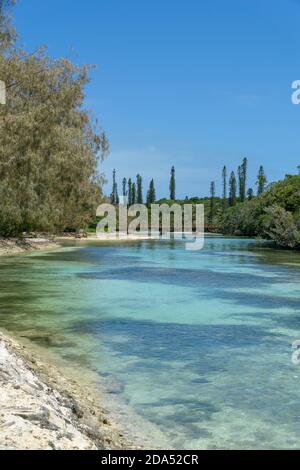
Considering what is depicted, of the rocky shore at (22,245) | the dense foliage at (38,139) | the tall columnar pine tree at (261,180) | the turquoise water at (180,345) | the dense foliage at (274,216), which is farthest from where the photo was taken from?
the tall columnar pine tree at (261,180)

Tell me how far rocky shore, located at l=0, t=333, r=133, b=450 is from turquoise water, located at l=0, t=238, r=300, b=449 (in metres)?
0.45

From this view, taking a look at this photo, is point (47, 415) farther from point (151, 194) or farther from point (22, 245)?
point (151, 194)

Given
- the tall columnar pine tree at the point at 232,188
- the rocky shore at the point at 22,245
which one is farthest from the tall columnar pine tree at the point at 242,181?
the rocky shore at the point at 22,245

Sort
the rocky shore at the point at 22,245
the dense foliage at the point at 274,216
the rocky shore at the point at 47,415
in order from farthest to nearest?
1. the dense foliage at the point at 274,216
2. the rocky shore at the point at 22,245
3. the rocky shore at the point at 47,415

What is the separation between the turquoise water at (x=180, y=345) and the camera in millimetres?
6582

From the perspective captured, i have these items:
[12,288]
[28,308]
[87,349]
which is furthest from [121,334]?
[12,288]

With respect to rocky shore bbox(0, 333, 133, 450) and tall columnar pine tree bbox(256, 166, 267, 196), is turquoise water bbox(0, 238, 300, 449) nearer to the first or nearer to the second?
rocky shore bbox(0, 333, 133, 450)

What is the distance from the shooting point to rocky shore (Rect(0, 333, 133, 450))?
15.7 feet

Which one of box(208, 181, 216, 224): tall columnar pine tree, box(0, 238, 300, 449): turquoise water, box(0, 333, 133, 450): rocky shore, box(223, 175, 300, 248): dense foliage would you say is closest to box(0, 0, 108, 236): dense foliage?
box(0, 238, 300, 449): turquoise water

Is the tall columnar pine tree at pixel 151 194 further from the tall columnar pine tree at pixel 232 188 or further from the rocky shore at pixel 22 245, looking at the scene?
the rocky shore at pixel 22 245

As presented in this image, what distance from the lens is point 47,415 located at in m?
5.31

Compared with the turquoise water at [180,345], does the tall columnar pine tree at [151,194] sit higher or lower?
higher

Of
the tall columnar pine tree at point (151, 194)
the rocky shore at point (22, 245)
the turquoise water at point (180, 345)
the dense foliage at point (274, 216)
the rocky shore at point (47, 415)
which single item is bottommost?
the turquoise water at point (180, 345)

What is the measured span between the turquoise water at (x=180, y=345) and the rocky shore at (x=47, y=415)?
0.45 m
